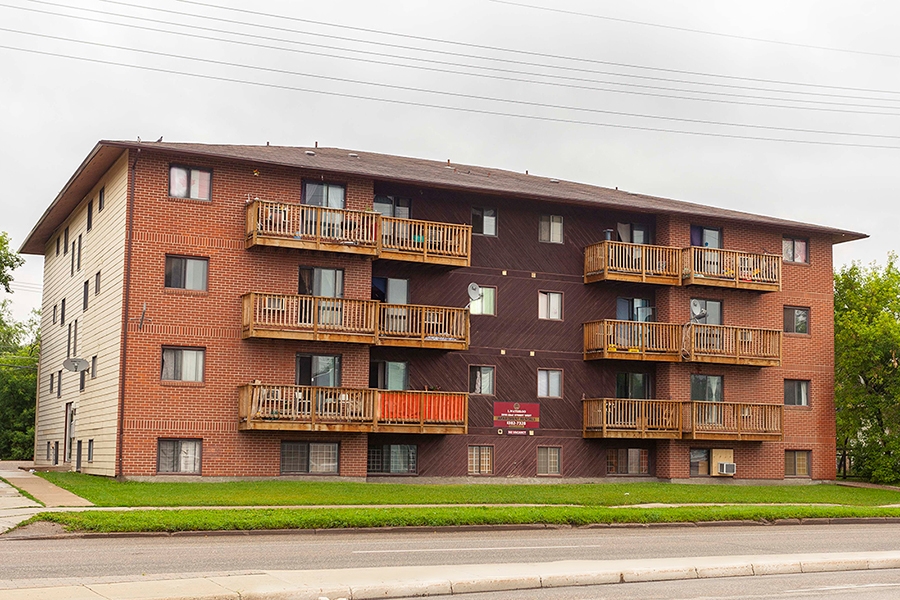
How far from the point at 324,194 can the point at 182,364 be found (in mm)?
6932

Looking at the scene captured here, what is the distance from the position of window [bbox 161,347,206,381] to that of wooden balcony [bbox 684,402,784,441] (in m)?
16.8

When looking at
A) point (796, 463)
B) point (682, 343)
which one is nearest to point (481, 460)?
point (682, 343)

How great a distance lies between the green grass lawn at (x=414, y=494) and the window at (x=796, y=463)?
3.83 m

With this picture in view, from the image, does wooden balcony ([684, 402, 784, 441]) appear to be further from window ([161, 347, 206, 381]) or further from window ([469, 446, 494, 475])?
window ([161, 347, 206, 381])

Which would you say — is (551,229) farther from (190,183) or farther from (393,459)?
(190,183)

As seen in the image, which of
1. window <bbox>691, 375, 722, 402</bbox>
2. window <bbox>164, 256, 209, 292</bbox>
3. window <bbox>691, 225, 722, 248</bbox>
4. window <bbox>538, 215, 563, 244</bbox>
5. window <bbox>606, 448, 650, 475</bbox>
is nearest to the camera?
window <bbox>164, 256, 209, 292</bbox>

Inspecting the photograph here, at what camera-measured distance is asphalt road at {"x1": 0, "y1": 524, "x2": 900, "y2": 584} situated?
14750 millimetres

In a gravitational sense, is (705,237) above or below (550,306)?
above

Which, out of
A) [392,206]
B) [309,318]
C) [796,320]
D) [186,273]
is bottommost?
[309,318]

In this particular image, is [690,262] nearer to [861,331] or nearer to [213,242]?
[861,331]

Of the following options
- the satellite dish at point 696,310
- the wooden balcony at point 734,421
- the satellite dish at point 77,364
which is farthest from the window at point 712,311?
the satellite dish at point 77,364

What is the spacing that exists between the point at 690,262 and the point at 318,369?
13910 mm

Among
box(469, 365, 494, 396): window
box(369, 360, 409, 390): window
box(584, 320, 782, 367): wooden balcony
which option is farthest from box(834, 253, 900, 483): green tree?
box(369, 360, 409, 390): window

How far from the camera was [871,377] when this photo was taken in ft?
145
